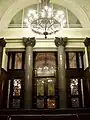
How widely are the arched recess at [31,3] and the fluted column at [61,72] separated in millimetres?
1396

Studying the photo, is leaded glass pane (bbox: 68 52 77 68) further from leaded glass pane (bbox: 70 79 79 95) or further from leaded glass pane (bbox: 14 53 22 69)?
leaded glass pane (bbox: 14 53 22 69)

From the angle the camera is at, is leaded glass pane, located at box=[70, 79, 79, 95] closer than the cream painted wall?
Yes

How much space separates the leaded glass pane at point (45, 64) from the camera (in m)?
8.95

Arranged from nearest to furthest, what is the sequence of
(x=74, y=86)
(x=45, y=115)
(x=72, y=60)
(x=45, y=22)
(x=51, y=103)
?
(x=45, y=115) < (x=45, y=22) < (x=51, y=103) < (x=74, y=86) < (x=72, y=60)

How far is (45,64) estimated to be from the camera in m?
9.03

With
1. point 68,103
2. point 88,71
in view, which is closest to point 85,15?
point 88,71

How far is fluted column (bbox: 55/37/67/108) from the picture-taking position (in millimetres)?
7989

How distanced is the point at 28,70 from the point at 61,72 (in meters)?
1.52

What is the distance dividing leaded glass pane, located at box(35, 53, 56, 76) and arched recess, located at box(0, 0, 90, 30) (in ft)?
7.22

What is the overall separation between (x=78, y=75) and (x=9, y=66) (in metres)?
3.37

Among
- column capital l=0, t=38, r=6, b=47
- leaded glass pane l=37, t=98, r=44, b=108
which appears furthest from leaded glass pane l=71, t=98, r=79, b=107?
column capital l=0, t=38, r=6, b=47

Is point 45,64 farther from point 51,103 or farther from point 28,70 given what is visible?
point 51,103

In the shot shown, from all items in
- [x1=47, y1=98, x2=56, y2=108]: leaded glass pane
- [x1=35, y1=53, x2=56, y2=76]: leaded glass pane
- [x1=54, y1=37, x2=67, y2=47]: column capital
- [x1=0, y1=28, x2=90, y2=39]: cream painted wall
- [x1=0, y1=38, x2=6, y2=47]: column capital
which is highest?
[x1=0, y1=28, x2=90, y2=39]: cream painted wall

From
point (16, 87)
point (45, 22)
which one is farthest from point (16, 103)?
point (45, 22)
